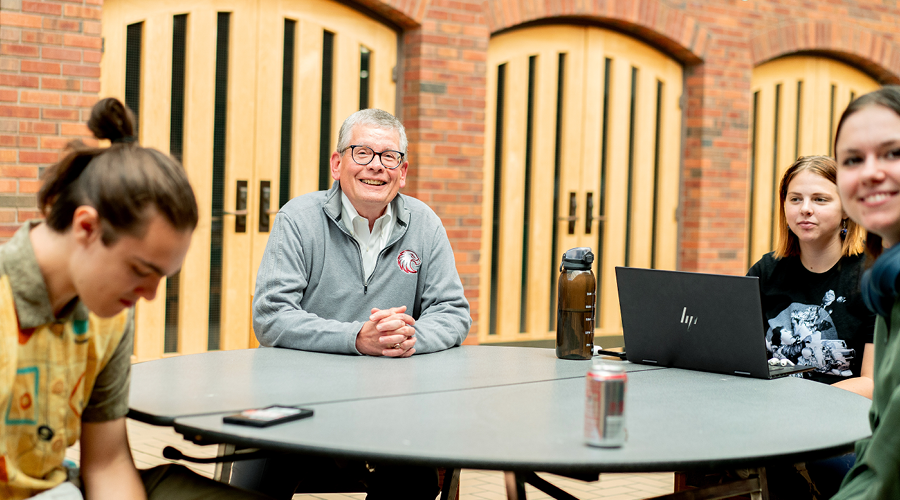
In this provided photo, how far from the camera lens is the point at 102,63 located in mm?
5000

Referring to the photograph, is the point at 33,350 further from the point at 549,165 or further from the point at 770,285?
the point at 549,165

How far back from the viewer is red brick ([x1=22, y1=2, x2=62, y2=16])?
456 centimetres

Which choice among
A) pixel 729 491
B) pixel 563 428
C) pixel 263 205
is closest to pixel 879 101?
pixel 563 428

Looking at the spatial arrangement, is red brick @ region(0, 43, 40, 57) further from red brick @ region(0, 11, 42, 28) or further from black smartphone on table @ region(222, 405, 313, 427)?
black smartphone on table @ region(222, 405, 313, 427)

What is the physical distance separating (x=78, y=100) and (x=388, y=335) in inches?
116

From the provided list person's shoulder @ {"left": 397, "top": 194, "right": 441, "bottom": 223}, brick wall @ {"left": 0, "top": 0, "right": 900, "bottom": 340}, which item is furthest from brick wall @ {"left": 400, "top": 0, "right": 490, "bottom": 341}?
person's shoulder @ {"left": 397, "top": 194, "right": 441, "bottom": 223}

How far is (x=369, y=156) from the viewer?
3090 millimetres

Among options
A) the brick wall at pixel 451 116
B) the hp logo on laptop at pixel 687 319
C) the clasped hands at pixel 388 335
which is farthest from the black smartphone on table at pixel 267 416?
the brick wall at pixel 451 116

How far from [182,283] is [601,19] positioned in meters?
3.55

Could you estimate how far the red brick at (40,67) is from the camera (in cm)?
458

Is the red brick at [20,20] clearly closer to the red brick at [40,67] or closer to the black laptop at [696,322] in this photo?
the red brick at [40,67]

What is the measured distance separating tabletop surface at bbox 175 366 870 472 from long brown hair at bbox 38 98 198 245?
17.0 inches

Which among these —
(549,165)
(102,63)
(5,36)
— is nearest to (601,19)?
(549,165)

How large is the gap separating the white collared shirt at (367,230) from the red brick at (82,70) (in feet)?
7.74
